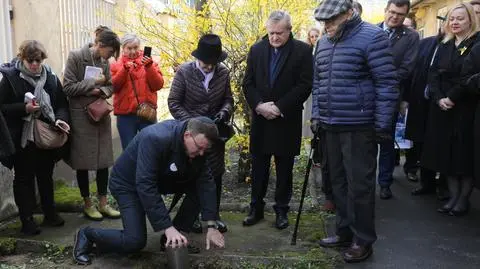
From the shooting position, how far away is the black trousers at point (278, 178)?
Answer: 189 inches

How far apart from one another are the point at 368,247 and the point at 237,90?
2622 mm

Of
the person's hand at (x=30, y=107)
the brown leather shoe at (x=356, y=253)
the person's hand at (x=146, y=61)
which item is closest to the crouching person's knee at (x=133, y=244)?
the person's hand at (x=30, y=107)

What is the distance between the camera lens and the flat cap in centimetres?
389

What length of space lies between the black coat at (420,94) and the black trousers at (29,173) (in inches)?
149

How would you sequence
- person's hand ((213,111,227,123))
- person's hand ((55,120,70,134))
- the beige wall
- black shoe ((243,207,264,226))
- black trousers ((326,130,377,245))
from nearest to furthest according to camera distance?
black trousers ((326,130,377,245)), person's hand ((213,111,227,123)), person's hand ((55,120,70,134)), black shoe ((243,207,264,226)), the beige wall

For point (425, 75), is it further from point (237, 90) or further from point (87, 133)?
point (87, 133)

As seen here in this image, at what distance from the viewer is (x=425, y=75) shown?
5551 millimetres

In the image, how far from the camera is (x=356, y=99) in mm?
3951

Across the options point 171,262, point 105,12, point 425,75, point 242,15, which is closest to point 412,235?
point 425,75

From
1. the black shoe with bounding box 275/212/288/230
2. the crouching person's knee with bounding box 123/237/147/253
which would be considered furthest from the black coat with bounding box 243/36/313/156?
the crouching person's knee with bounding box 123/237/147/253

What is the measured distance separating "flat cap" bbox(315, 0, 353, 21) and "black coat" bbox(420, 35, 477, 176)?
1.57 m

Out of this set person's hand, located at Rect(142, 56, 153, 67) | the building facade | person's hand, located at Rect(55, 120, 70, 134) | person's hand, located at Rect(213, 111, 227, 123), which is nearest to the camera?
person's hand, located at Rect(213, 111, 227, 123)

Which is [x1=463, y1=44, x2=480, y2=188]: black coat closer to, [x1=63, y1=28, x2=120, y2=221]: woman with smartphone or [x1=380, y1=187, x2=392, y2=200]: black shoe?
[x1=380, y1=187, x2=392, y2=200]: black shoe

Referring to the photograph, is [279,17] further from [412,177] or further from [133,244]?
[412,177]
